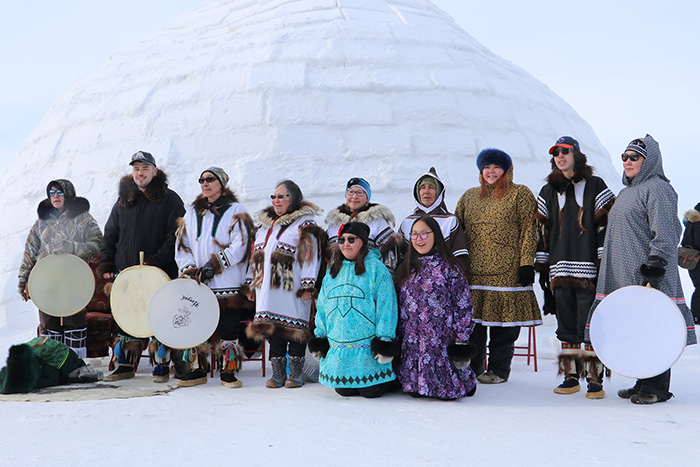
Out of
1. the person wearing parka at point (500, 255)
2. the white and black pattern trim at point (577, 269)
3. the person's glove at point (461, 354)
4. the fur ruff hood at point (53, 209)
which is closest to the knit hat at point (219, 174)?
the fur ruff hood at point (53, 209)

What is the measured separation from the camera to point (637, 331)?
3264 mm

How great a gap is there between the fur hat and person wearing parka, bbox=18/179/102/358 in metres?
0.52

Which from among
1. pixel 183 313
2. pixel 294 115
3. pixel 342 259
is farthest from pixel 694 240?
pixel 183 313

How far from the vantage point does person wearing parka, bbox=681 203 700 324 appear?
6516 millimetres

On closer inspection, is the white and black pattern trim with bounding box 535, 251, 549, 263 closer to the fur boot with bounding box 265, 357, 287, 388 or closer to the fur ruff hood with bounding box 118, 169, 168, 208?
the fur boot with bounding box 265, 357, 287, 388

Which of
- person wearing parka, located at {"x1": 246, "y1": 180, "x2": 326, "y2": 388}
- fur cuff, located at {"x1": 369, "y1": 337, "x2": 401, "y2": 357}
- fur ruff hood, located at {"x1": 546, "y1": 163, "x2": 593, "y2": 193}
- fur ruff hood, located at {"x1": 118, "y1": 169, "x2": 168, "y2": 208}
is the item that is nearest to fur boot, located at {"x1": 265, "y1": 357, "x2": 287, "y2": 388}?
person wearing parka, located at {"x1": 246, "y1": 180, "x2": 326, "y2": 388}

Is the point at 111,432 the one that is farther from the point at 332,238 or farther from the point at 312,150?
the point at 312,150

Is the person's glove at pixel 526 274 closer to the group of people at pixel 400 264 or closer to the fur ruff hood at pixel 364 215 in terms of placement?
the group of people at pixel 400 264

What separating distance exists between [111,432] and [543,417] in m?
1.91

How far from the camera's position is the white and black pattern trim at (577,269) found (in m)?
3.54

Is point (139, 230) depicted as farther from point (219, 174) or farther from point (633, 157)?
point (633, 157)

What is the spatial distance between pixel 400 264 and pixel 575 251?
0.99 metres

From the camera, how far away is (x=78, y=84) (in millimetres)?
7254

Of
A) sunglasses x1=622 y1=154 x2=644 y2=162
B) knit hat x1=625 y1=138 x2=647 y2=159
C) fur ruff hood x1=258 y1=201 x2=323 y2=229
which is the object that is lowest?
fur ruff hood x1=258 y1=201 x2=323 y2=229
